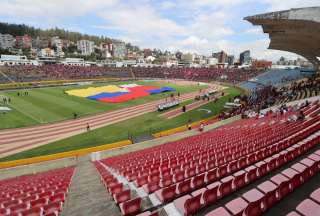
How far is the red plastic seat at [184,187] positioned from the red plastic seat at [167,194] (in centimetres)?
19

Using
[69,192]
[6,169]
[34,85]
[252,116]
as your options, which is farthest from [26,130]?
[34,85]

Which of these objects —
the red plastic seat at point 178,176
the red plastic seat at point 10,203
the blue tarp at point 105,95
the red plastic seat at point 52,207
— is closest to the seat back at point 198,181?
the red plastic seat at point 178,176

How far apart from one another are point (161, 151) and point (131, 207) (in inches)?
441

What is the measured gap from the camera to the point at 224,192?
7203 millimetres

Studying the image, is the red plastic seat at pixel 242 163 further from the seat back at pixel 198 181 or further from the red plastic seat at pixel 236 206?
the red plastic seat at pixel 236 206

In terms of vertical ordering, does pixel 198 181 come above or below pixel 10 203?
above

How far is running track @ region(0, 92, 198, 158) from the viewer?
84.1 feet

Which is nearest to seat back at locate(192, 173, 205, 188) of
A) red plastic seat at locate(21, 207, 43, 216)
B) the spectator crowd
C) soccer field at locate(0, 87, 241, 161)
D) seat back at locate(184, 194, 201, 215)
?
seat back at locate(184, 194, 201, 215)

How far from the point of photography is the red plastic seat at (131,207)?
22.6ft

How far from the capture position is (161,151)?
18172 millimetres

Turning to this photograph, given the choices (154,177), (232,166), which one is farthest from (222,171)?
(154,177)

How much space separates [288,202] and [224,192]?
1.69 meters

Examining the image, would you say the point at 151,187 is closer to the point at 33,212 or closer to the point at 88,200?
the point at 88,200

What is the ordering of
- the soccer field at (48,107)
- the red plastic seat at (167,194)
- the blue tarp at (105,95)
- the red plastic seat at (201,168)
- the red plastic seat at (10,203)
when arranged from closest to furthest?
the red plastic seat at (167,194), the red plastic seat at (10,203), the red plastic seat at (201,168), the soccer field at (48,107), the blue tarp at (105,95)
